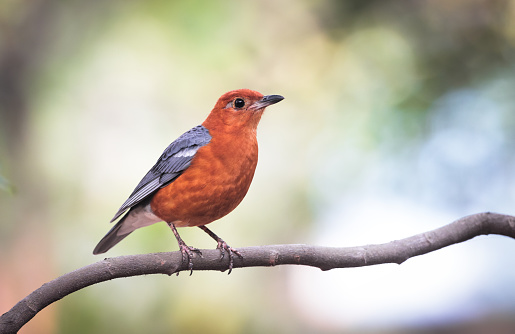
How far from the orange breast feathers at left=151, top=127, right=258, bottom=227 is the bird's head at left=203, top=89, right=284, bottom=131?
0.05 m

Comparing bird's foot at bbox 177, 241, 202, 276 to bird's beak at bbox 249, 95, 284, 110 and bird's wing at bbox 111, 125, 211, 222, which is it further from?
bird's beak at bbox 249, 95, 284, 110

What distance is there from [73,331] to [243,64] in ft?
8.67

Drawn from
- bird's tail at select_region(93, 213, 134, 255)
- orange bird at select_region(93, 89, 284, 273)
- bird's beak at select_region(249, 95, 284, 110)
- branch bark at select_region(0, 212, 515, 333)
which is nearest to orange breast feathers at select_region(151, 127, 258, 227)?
orange bird at select_region(93, 89, 284, 273)

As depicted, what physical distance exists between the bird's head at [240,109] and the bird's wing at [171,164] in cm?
13

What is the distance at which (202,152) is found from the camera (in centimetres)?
259

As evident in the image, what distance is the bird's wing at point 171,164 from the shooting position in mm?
2636

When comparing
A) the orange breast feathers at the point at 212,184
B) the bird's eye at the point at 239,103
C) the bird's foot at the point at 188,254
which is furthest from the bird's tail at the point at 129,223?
the bird's eye at the point at 239,103

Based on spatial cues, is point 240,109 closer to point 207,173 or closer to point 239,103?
point 239,103

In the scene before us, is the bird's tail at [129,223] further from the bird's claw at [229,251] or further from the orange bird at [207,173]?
the bird's claw at [229,251]

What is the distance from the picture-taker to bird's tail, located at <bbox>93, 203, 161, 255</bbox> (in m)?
2.76

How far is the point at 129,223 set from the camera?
2889 millimetres

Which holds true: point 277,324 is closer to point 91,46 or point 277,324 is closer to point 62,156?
point 62,156

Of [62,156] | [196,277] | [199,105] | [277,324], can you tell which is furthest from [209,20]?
[277,324]

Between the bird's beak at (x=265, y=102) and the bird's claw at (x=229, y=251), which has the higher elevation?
the bird's beak at (x=265, y=102)
